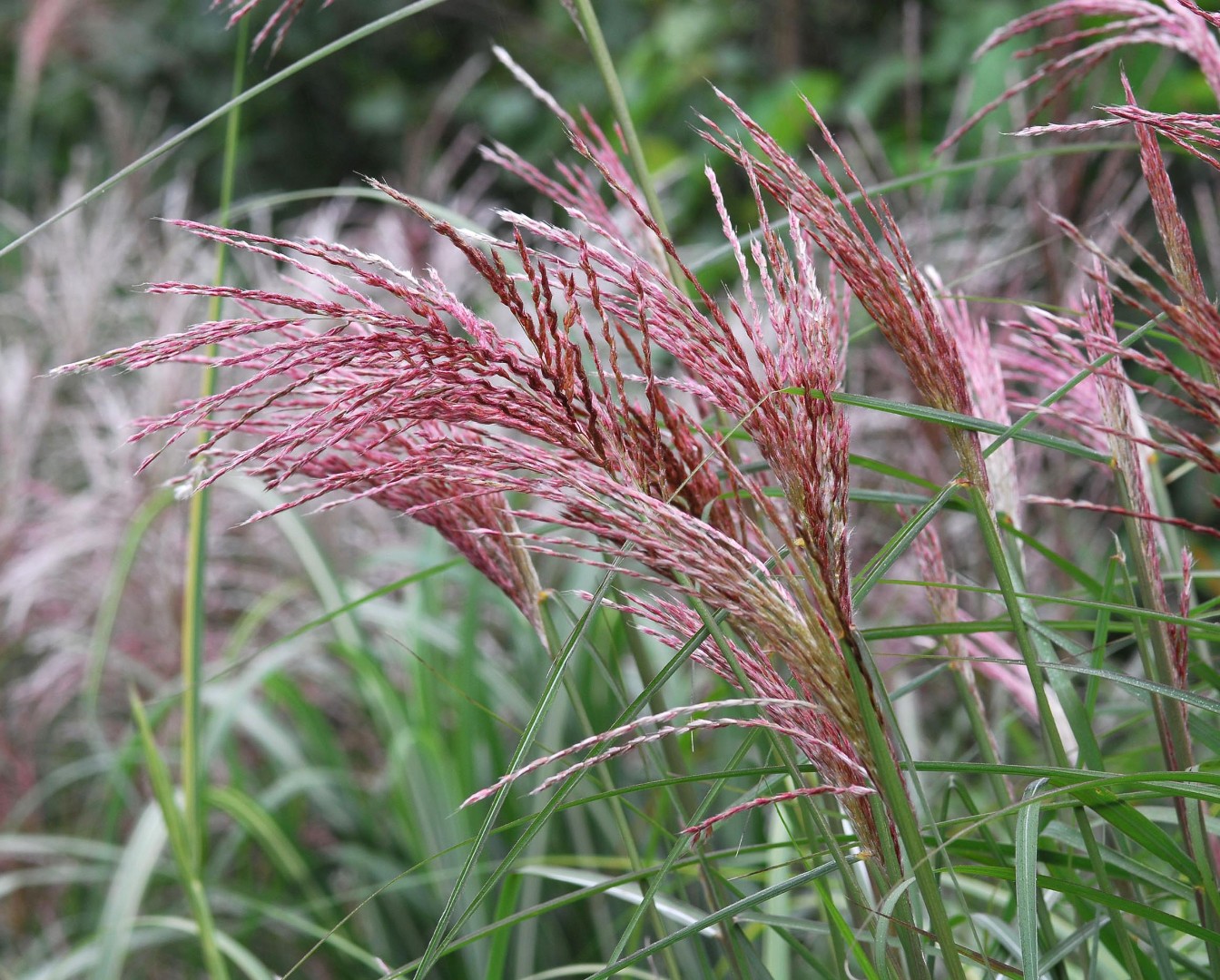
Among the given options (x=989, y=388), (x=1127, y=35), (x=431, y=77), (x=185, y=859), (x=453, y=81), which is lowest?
(x=185, y=859)

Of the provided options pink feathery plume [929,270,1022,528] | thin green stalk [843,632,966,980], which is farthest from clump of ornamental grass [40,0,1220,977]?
pink feathery plume [929,270,1022,528]

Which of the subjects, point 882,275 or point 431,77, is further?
point 431,77

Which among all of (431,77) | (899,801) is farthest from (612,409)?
(431,77)

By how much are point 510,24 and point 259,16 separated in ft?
3.62

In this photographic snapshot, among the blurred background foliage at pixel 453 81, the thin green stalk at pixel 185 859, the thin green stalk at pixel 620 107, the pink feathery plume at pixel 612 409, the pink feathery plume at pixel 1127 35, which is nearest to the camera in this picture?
the pink feathery plume at pixel 612 409

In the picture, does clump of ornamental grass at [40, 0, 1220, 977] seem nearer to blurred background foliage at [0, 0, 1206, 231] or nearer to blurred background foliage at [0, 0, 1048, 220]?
blurred background foliage at [0, 0, 1206, 231]

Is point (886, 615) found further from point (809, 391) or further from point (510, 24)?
point (510, 24)

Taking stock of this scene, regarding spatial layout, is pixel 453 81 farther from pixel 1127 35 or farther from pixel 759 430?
pixel 759 430

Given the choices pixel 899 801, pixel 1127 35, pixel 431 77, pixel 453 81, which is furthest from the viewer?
pixel 431 77

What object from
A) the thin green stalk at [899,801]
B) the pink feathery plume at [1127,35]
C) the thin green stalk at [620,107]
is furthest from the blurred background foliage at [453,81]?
the thin green stalk at [899,801]

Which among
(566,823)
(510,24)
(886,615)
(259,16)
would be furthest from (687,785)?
(259,16)

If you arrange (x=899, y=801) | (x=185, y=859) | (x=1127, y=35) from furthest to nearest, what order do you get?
(x=185, y=859) → (x=1127, y=35) → (x=899, y=801)

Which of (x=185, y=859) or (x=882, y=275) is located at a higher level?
(x=882, y=275)

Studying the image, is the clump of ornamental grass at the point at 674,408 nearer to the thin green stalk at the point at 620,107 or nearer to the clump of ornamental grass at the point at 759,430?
the clump of ornamental grass at the point at 759,430
